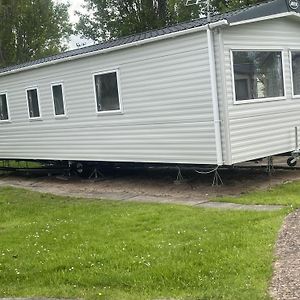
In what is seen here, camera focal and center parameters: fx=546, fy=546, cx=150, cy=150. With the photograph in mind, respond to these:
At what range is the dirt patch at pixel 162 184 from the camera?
33.5 ft

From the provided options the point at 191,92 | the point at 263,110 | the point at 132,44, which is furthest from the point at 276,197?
the point at 132,44

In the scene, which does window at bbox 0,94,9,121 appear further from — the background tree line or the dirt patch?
the background tree line

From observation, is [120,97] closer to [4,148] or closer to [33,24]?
[4,148]

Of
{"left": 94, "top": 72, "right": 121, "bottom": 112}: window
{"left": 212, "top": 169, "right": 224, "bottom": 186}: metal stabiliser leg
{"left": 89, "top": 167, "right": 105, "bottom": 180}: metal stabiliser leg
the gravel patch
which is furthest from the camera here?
{"left": 89, "top": 167, "right": 105, "bottom": 180}: metal stabiliser leg

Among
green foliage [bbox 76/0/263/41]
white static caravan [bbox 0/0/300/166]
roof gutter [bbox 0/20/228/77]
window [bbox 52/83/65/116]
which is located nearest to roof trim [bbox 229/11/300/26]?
white static caravan [bbox 0/0/300/166]

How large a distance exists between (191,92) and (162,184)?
246cm

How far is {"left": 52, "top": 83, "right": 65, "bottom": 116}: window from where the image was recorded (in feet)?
44.1

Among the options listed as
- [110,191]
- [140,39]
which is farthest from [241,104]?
[110,191]

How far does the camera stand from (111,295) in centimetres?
467

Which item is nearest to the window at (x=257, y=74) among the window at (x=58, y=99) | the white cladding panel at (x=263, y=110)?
the white cladding panel at (x=263, y=110)

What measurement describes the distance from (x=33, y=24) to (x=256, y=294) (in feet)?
76.4

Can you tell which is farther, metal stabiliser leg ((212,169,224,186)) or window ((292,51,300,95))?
window ((292,51,300,95))

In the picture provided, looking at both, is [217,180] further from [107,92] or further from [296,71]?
[107,92]

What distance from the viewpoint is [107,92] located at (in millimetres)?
12016
